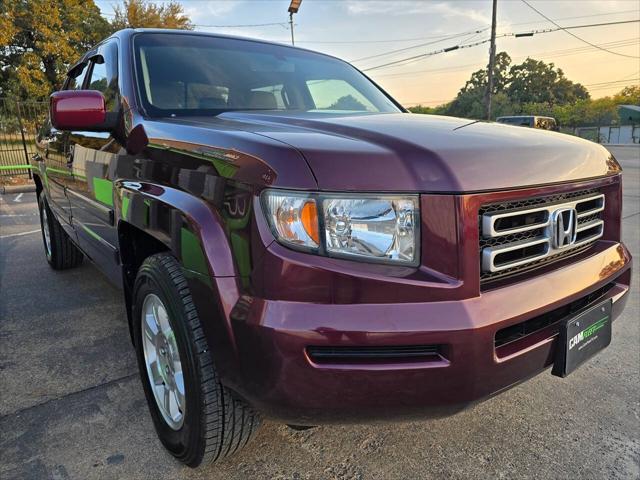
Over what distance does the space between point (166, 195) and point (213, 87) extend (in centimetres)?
97

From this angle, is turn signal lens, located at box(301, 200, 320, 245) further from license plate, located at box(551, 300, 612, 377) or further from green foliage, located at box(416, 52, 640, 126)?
green foliage, located at box(416, 52, 640, 126)

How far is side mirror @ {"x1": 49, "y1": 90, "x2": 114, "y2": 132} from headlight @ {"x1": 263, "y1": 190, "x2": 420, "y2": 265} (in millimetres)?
1303

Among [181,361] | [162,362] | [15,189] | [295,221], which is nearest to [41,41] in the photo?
[15,189]

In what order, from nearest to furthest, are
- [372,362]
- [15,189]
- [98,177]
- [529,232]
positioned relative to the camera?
1. [372,362]
2. [529,232]
3. [98,177]
4. [15,189]

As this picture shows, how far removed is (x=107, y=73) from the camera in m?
2.77

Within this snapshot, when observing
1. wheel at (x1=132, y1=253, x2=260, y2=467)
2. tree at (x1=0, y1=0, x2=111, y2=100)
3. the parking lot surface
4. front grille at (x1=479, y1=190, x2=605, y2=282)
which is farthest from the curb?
front grille at (x1=479, y1=190, x2=605, y2=282)

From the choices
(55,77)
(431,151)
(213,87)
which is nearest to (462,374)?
(431,151)

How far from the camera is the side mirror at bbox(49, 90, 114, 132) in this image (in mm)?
2199

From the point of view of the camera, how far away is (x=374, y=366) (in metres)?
1.34

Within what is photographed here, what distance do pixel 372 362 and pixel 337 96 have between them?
2085 mm

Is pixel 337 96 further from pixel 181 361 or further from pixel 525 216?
pixel 181 361

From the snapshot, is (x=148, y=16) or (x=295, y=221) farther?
(x=148, y=16)

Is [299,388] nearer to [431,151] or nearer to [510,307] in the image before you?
[510,307]

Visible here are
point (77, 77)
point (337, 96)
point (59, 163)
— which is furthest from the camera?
point (77, 77)
